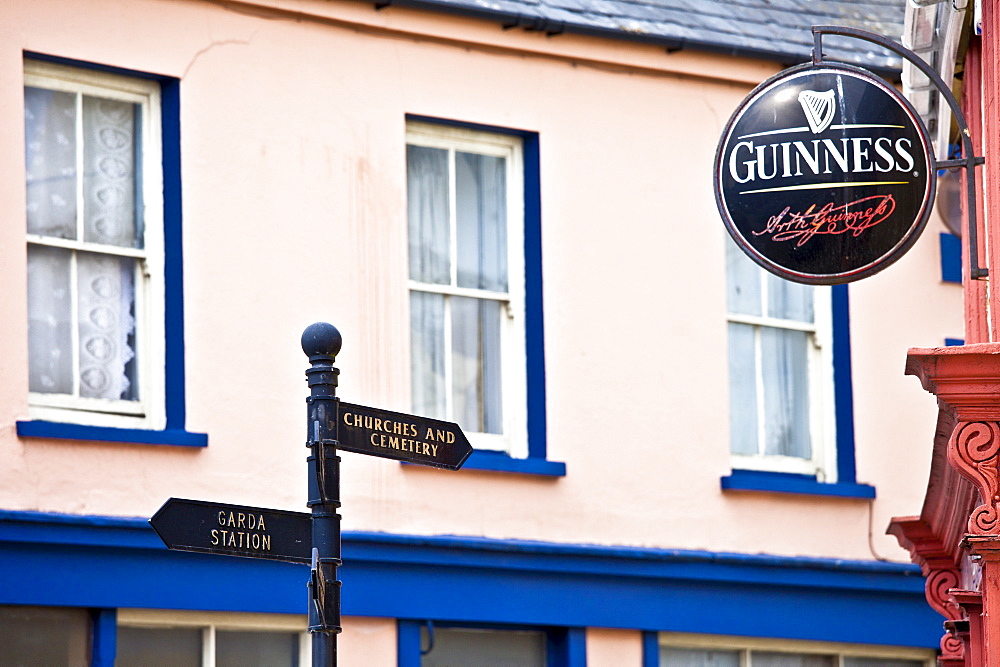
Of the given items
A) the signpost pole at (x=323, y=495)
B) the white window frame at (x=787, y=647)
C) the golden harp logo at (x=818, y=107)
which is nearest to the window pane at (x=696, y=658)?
the white window frame at (x=787, y=647)

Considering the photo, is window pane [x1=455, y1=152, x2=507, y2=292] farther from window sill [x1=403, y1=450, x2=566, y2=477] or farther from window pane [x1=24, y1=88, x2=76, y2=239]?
window pane [x1=24, y1=88, x2=76, y2=239]

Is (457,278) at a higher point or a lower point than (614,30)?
lower

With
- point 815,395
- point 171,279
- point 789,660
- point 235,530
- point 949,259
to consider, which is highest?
point 949,259

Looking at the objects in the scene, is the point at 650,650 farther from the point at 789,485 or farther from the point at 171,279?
the point at 171,279

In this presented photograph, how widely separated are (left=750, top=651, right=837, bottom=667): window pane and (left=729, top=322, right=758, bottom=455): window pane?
1367 millimetres

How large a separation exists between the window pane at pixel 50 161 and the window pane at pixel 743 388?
15.4 feet

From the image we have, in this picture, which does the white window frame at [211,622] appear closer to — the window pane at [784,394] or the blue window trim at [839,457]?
the blue window trim at [839,457]

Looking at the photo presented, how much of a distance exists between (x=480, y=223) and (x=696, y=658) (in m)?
3.18

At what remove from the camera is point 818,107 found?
26.8 ft

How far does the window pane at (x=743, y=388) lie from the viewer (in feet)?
43.8

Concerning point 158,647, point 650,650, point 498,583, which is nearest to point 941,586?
point 650,650

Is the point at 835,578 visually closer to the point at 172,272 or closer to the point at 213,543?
the point at 172,272

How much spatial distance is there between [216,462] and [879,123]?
4699mm

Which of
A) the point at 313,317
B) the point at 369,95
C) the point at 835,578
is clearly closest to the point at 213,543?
the point at 313,317
